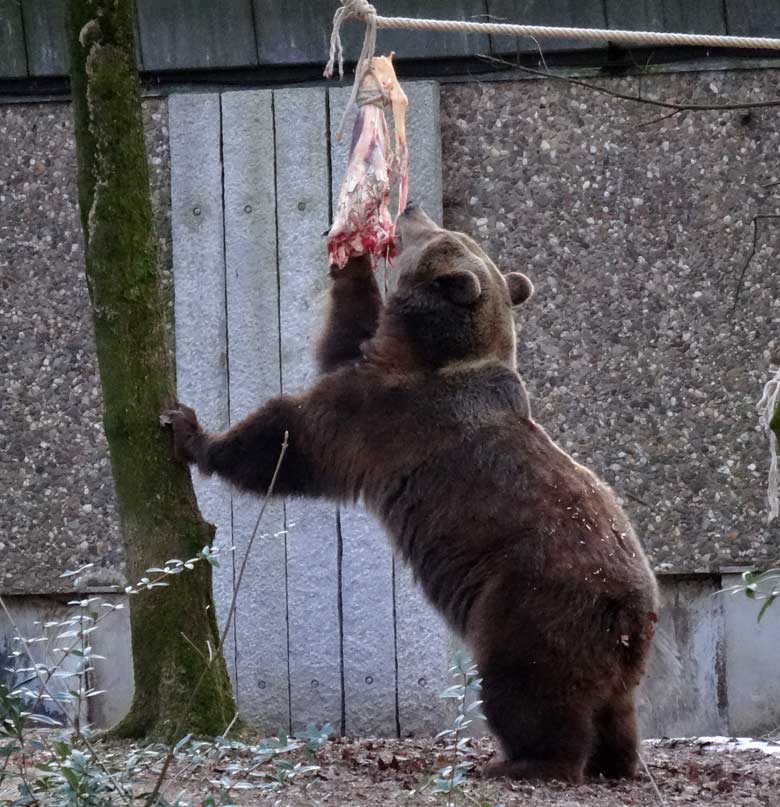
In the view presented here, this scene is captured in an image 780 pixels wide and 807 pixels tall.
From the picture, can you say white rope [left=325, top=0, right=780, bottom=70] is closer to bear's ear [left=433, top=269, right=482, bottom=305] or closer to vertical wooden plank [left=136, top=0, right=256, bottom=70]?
bear's ear [left=433, top=269, right=482, bottom=305]

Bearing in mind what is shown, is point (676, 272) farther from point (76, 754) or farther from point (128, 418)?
point (76, 754)

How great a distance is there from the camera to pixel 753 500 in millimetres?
6844

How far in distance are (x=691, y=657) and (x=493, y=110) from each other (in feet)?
9.40

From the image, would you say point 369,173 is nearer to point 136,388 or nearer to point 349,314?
point 349,314

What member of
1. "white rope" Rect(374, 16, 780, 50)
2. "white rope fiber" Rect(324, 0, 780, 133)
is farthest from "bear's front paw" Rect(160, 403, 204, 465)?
"white rope" Rect(374, 16, 780, 50)

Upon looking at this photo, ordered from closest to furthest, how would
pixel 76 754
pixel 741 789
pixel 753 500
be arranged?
1. pixel 76 754
2. pixel 741 789
3. pixel 753 500

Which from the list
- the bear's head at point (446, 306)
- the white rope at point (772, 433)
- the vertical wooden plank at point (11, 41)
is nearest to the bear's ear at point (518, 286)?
the bear's head at point (446, 306)

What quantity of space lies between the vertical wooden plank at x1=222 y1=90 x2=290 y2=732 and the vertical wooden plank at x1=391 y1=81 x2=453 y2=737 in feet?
1.90

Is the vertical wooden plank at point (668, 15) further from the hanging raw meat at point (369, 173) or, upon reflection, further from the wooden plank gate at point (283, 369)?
the hanging raw meat at point (369, 173)

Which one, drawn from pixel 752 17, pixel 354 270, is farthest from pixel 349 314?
pixel 752 17

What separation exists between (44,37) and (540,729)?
4346 mm

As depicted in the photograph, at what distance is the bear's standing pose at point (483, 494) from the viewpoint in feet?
15.6

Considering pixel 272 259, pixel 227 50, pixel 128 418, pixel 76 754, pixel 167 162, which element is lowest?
pixel 76 754

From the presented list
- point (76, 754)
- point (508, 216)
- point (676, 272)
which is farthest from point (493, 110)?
point (76, 754)
